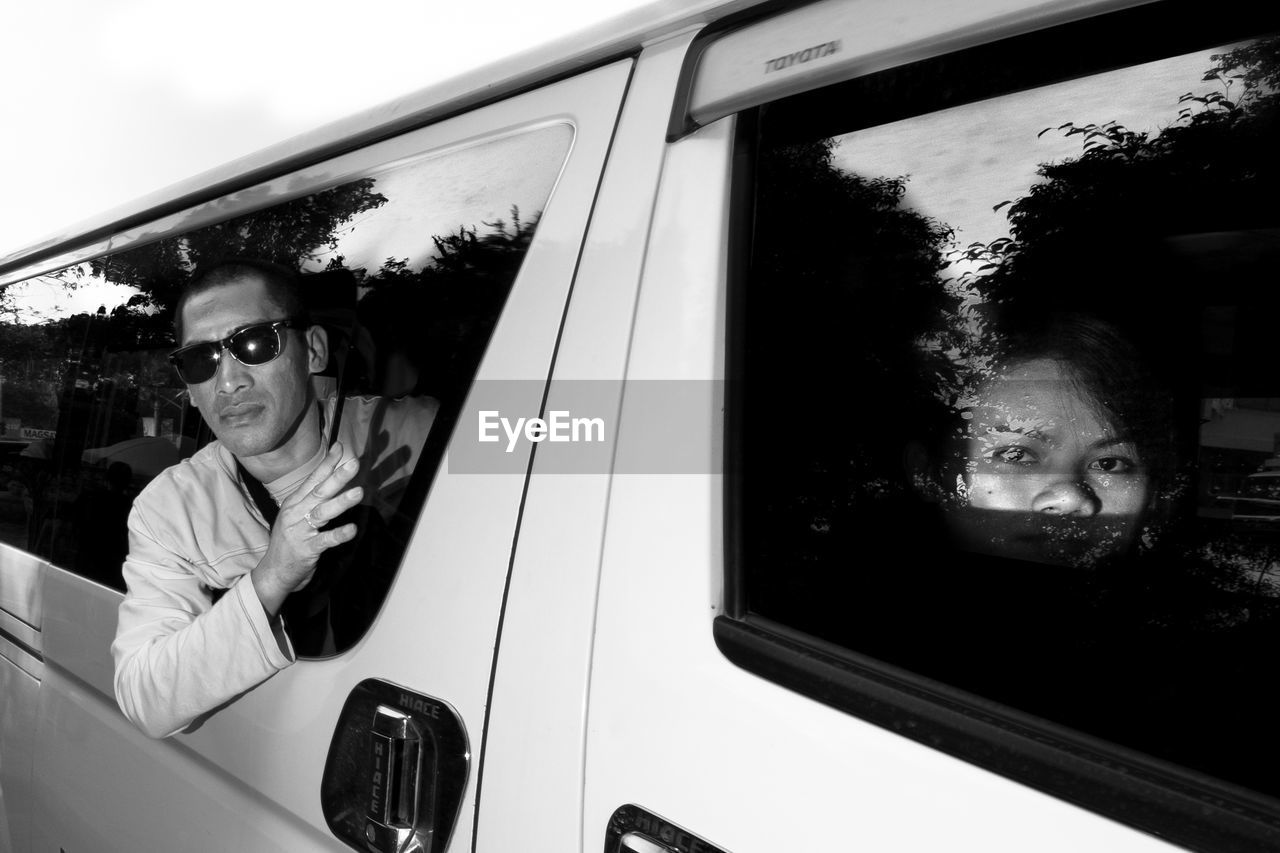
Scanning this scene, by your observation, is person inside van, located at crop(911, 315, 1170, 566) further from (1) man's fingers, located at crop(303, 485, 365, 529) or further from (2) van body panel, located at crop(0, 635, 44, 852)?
(2) van body panel, located at crop(0, 635, 44, 852)

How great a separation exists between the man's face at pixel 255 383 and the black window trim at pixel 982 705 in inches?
44.1

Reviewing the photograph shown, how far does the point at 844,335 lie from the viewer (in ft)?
3.45

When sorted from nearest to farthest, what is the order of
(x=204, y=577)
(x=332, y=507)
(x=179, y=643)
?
(x=332, y=507), (x=179, y=643), (x=204, y=577)

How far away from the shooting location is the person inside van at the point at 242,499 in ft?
4.79

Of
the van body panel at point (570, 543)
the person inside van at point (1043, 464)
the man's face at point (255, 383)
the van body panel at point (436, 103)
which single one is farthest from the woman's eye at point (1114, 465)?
the man's face at point (255, 383)

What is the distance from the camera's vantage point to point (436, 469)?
51.4 inches

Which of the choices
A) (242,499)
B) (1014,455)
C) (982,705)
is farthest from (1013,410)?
(242,499)

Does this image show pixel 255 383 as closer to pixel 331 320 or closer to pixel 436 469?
pixel 331 320

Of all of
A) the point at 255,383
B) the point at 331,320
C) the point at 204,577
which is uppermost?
the point at 331,320

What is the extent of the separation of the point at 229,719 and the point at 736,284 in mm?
1222

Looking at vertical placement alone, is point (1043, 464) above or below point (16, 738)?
above

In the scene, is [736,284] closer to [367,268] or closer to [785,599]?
[785,599]

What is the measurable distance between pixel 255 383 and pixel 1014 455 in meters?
1.50

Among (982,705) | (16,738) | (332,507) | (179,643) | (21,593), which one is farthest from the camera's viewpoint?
(21,593)
